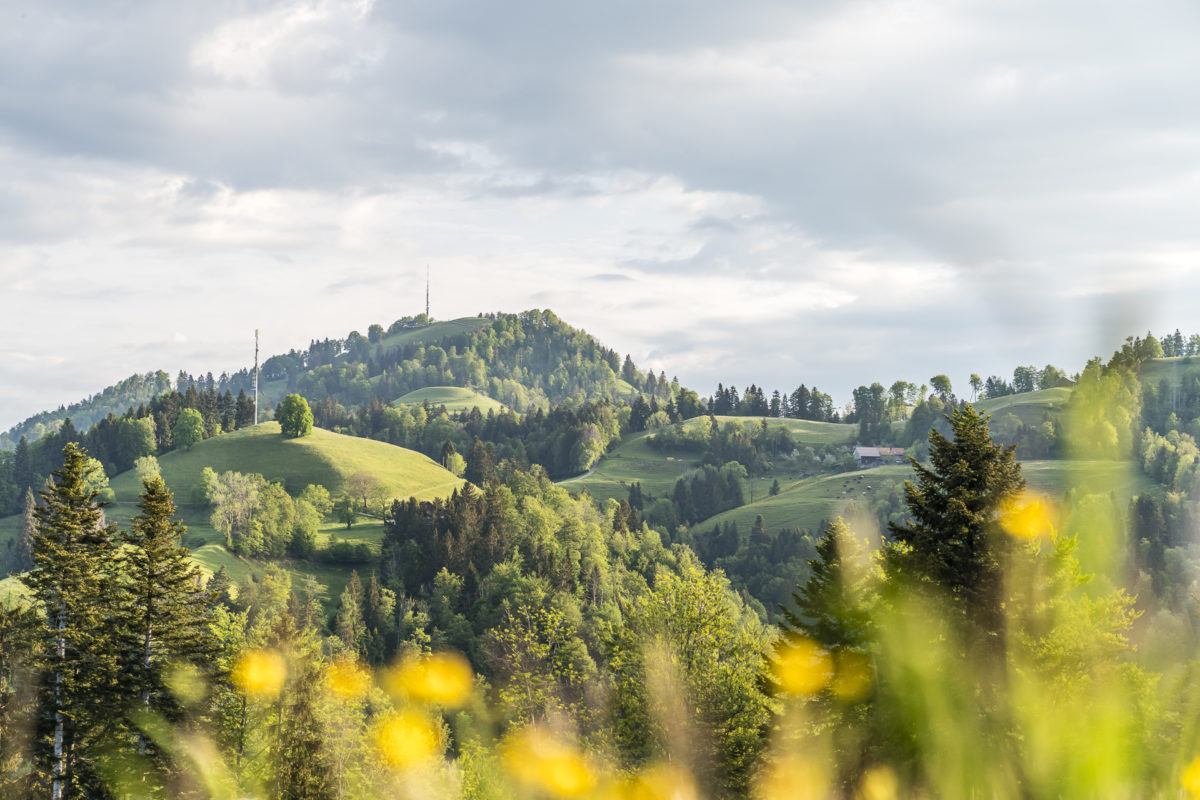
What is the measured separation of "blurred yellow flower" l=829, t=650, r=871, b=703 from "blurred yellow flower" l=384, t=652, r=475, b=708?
263ft

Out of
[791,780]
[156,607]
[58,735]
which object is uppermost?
[156,607]

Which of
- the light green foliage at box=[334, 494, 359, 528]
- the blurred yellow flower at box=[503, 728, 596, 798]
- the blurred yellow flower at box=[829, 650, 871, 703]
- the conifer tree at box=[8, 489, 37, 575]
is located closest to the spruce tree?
the blurred yellow flower at box=[503, 728, 596, 798]

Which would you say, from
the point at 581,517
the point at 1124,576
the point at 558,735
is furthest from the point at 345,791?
the point at 1124,576

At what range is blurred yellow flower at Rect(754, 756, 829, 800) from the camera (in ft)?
112

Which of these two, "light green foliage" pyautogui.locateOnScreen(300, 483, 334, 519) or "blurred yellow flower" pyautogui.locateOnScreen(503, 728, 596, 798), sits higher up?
"light green foliage" pyautogui.locateOnScreen(300, 483, 334, 519)

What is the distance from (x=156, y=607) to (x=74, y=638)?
3291 millimetres

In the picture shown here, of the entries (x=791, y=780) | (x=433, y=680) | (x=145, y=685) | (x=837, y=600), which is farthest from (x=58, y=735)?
(x=433, y=680)

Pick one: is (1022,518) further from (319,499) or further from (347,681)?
(319,499)

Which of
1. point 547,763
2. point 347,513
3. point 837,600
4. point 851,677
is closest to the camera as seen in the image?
point 851,677

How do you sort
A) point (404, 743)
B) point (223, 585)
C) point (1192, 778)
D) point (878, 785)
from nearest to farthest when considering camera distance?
point (1192, 778) → point (878, 785) → point (404, 743) → point (223, 585)

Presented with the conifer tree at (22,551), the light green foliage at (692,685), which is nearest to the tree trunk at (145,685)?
the light green foliage at (692,685)

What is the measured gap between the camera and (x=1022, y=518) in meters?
29.6

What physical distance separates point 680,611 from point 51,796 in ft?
91.7

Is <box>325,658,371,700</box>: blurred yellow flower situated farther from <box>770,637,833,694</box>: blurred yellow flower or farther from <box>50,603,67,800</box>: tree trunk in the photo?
<box>770,637,833,694</box>: blurred yellow flower
